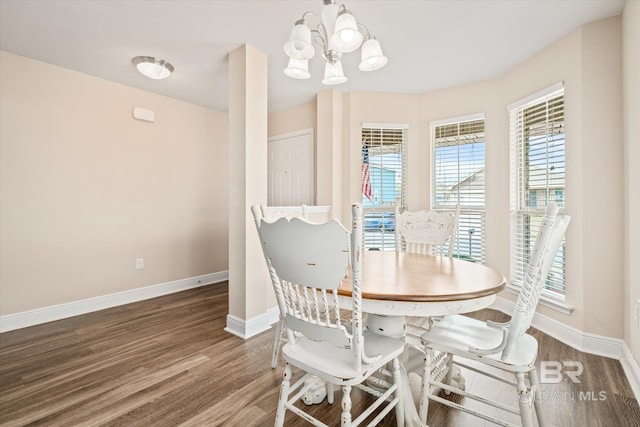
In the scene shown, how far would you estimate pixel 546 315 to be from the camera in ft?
8.91

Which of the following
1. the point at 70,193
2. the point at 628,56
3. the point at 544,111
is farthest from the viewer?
the point at 70,193

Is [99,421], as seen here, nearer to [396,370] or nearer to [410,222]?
[396,370]

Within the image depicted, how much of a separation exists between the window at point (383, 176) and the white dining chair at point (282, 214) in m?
0.62

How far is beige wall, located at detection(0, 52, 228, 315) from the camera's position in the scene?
2824 millimetres

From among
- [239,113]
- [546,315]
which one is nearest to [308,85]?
[239,113]

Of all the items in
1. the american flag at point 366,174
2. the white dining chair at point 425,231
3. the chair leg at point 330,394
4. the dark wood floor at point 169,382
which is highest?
the american flag at point 366,174

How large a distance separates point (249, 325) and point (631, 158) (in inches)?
122

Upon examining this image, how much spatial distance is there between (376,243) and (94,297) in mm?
3274

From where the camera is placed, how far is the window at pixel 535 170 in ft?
8.61

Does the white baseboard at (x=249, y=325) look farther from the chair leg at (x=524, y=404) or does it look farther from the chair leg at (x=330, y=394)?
the chair leg at (x=524, y=404)

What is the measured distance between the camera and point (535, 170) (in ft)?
9.45

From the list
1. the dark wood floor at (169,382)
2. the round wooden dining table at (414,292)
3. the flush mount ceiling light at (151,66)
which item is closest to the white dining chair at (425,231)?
the round wooden dining table at (414,292)

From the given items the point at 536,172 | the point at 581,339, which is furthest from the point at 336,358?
the point at 536,172

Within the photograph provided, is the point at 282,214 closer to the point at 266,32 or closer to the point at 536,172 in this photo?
the point at 266,32
